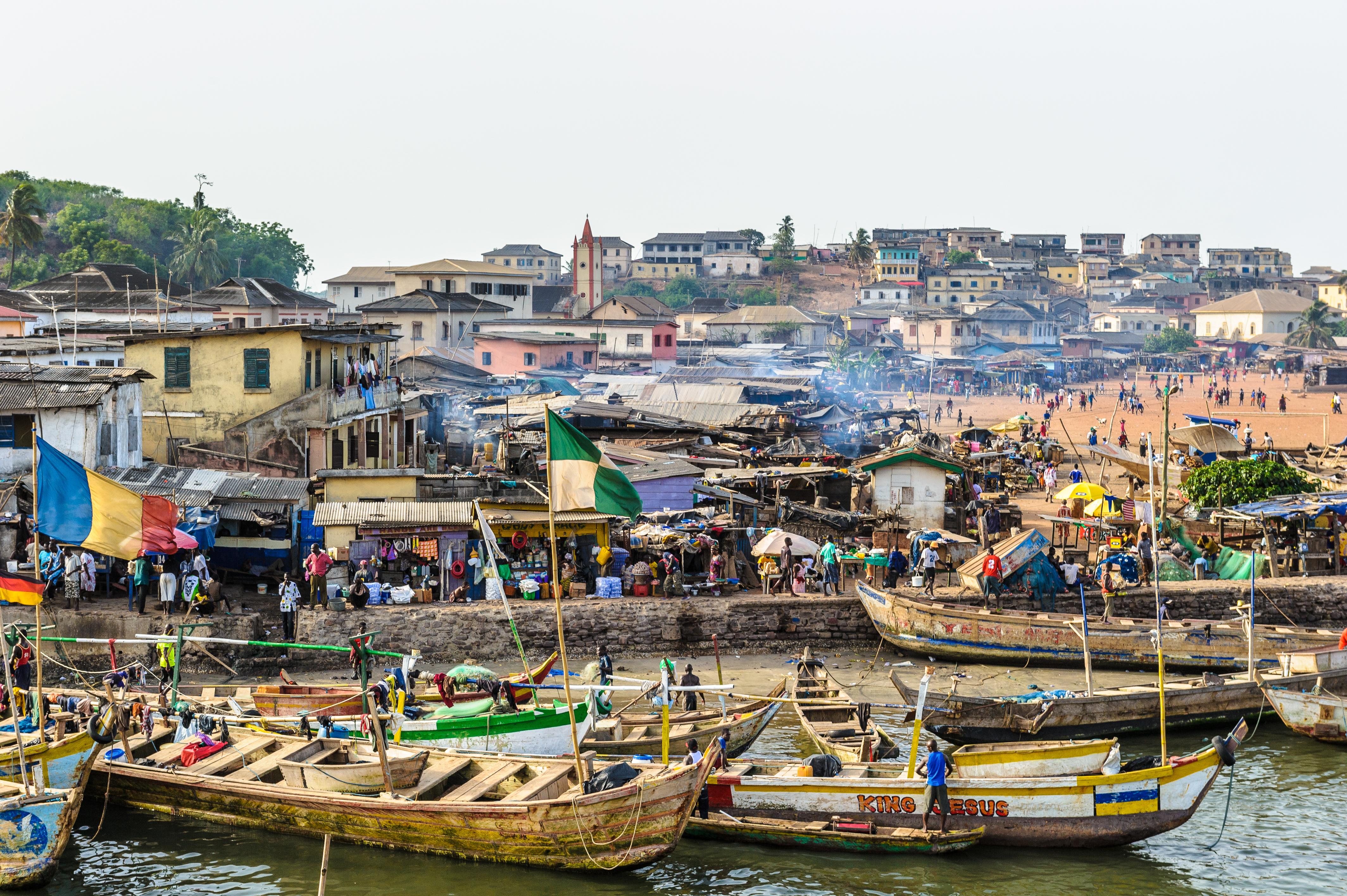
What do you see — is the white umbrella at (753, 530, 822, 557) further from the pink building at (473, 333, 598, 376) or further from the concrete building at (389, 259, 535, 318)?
the concrete building at (389, 259, 535, 318)

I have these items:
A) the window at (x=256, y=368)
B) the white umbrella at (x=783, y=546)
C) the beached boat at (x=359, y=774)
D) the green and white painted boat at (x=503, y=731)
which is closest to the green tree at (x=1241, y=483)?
the white umbrella at (x=783, y=546)

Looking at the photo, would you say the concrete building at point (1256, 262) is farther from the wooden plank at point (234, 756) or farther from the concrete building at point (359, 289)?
the wooden plank at point (234, 756)

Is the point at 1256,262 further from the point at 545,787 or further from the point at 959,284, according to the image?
the point at 545,787

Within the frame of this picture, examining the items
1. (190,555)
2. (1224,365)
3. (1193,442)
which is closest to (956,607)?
(190,555)

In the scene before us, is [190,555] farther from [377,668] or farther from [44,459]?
[44,459]

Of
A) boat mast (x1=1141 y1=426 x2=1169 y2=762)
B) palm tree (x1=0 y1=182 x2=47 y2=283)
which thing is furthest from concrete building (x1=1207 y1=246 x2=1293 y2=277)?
boat mast (x1=1141 y1=426 x2=1169 y2=762)

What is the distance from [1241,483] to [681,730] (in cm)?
1979

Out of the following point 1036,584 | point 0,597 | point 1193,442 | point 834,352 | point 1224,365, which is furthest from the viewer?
point 1224,365

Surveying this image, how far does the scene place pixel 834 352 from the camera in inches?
3681

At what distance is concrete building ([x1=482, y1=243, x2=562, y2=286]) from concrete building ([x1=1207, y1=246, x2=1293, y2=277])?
238 ft

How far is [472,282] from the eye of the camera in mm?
82375

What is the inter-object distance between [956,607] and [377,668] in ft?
38.2

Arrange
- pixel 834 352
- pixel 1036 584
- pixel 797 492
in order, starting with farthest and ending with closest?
pixel 834 352 → pixel 797 492 → pixel 1036 584

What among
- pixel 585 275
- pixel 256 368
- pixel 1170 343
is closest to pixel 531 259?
pixel 585 275
